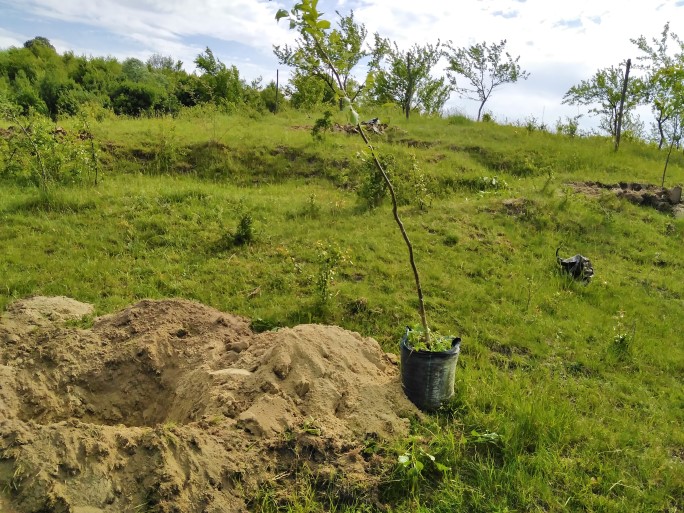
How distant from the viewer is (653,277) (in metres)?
6.56

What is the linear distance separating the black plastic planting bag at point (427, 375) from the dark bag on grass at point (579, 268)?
3.40 metres

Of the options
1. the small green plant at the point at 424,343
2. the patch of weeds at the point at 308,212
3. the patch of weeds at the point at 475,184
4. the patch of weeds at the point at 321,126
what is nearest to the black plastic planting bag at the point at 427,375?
the small green plant at the point at 424,343

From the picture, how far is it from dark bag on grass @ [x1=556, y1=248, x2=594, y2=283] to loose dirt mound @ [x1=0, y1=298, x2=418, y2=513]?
337cm

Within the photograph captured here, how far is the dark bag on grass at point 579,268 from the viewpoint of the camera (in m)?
6.19

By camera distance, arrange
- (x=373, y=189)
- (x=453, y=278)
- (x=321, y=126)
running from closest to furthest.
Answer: (x=453, y=278) < (x=373, y=189) < (x=321, y=126)

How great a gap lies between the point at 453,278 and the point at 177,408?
3.67m

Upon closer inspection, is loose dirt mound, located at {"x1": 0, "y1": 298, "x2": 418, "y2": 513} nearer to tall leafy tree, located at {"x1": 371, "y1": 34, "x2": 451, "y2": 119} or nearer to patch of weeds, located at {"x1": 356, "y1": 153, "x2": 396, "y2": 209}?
patch of weeds, located at {"x1": 356, "y1": 153, "x2": 396, "y2": 209}

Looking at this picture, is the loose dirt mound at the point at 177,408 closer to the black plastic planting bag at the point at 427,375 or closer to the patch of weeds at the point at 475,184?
the black plastic planting bag at the point at 427,375

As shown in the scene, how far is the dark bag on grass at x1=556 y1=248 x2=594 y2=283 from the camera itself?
619 cm

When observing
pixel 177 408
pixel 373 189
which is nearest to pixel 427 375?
pixel 177 408

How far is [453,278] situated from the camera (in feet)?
19.6

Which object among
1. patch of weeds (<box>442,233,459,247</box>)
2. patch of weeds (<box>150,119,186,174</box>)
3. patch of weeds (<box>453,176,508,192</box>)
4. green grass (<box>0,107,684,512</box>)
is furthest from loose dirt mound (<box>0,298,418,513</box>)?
patch of weeds (<box>453,176,508,192</box>)

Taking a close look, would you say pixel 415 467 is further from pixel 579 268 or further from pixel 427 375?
pixel 579 268

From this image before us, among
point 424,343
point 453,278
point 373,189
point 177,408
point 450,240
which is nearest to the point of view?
point 177,408
